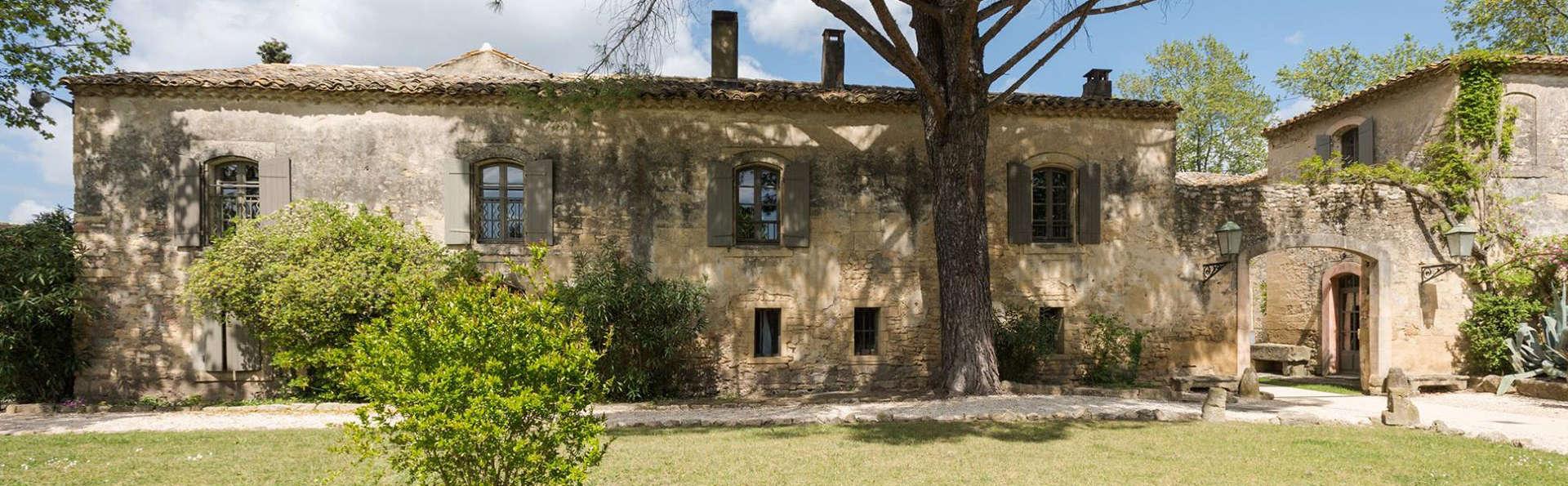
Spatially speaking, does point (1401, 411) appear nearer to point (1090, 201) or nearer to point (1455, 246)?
point (1455, 246)

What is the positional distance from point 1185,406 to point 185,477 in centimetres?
1095

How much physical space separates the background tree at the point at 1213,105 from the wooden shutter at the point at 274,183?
2686cm

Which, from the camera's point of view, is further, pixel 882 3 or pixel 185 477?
pixel 882 3

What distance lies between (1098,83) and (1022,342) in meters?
5.04

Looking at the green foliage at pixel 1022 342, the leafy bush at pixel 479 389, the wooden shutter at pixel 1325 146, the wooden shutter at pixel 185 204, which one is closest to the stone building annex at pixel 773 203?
the wooden shutter at pixel 185 204

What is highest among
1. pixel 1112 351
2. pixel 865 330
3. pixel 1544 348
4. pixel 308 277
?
pixel 308 277

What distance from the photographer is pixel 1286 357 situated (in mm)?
17016

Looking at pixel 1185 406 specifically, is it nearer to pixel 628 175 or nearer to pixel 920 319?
pixel 920 319

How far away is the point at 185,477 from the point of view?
6770 mm

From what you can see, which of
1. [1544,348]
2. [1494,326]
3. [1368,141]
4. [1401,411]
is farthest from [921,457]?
[1368,141]

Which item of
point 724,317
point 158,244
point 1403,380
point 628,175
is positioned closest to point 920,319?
point 724,317

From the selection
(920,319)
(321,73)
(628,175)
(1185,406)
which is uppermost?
(321,73)

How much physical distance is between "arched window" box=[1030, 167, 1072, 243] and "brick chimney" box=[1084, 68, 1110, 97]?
1729 millimetres

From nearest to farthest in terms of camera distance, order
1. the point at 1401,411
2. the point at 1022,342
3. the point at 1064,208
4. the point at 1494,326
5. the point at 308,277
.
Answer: the point at 1401,411 < the point at 308,277 < the point at 1022,342 < the point at 1494,326 < the point at 1064,208
